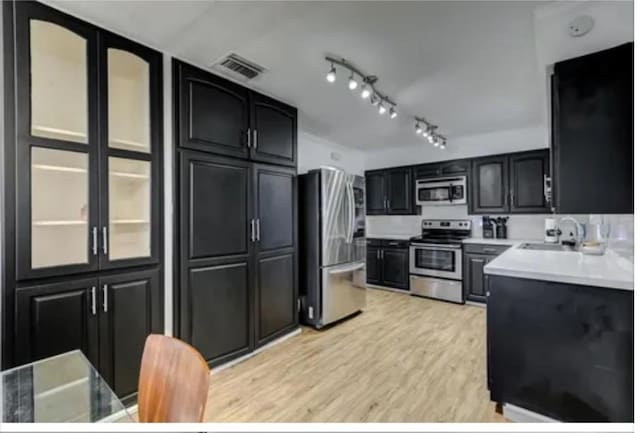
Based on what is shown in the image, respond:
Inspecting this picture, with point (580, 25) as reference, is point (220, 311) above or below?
below

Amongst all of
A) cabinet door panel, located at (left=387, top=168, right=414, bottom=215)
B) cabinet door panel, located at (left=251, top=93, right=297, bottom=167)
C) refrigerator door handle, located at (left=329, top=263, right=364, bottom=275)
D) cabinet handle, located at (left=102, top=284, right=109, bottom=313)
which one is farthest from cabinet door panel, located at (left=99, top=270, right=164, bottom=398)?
cabinet door panel, located at (left=387, top=168, right=414, bottom=215)

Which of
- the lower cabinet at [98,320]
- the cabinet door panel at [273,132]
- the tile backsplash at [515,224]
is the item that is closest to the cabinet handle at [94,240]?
the lower cabinet at [98,320]

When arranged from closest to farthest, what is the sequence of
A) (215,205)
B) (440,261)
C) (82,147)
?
(82,147) < (215,205) < (440,261)

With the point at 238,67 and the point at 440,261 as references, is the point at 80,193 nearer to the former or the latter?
the point at 238,67

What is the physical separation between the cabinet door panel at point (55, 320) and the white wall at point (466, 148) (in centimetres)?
461

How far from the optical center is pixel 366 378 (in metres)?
2.39

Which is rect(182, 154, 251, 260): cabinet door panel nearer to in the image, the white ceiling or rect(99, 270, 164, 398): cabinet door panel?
rect(99, 270, 164, 398): cabinet door panel

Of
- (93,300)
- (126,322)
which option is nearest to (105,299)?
(93,300)

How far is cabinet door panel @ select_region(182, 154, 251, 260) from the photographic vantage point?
2.36 m

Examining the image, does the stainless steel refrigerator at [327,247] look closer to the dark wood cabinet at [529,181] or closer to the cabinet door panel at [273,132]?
the cabinet door panel at [273,132]

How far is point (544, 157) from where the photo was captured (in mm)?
3951

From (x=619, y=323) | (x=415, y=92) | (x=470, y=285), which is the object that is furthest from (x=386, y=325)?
(x=415, y=92)

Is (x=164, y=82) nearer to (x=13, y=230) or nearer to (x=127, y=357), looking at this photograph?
(x=13, y=230)

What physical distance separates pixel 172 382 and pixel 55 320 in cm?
134
